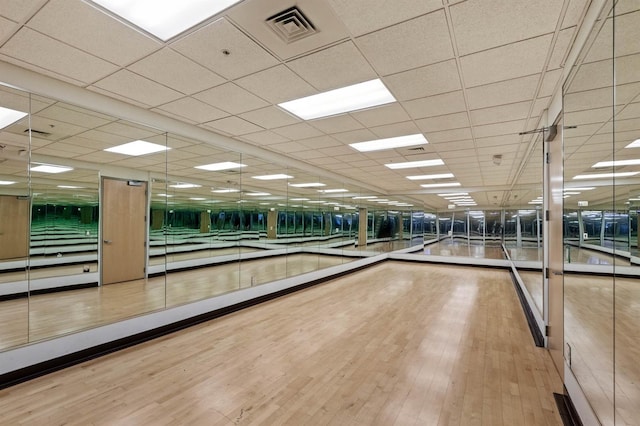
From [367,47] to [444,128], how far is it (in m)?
2.28

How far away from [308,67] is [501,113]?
250 centimetres

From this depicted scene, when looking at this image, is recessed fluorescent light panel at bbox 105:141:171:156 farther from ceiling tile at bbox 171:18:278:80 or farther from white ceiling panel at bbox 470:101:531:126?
white ceiling panel at bbox 470:101:531:126

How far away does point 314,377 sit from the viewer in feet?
9.01

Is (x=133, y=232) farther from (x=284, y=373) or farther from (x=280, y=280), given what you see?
(x=284, y=373)

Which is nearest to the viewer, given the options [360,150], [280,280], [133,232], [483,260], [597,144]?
[597,144]

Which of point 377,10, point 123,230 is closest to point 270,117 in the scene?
point 377,10

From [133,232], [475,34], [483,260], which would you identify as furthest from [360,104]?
[483,260]

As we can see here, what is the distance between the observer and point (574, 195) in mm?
2322

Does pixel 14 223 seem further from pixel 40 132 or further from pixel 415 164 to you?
pixel 415 164

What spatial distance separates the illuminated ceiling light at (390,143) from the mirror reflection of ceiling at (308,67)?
0.67ft

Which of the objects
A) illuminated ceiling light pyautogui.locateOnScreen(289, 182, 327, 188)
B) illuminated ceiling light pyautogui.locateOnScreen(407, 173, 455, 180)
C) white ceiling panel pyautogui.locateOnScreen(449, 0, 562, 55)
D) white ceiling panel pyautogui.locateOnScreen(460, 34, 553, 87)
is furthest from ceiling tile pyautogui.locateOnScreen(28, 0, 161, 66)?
illuminated ceiling light pyautogui.locateOnScreen(407, 173, 455, 180)

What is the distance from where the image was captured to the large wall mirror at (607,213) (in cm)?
136

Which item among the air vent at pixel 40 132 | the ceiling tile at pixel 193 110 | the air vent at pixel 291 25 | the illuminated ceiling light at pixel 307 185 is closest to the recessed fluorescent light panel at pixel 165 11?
the air vent at pixel 291 25

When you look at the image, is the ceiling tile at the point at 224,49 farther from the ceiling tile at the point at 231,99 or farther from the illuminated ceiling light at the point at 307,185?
the illuminated ceiling light at the point at 307,185
